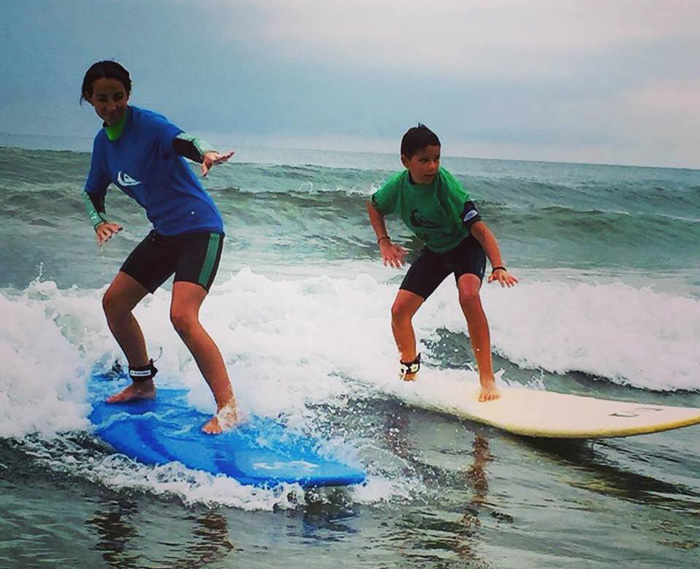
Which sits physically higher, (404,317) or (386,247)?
(386,247)

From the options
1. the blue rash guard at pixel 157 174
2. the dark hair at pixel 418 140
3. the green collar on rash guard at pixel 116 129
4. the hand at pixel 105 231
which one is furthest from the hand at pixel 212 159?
the dark hair at pixel 418 140

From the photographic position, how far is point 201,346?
7.29ft

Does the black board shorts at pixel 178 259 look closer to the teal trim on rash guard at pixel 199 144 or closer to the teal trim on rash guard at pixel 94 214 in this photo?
the teal trim on rash guard at pixel 94 214

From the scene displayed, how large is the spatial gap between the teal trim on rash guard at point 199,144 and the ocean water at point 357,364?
74 centimetres

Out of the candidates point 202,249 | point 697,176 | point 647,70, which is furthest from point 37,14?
point 697,176

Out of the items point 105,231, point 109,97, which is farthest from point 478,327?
point 109,97

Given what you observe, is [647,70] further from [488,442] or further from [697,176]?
[488,442]

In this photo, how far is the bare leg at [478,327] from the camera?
279cm

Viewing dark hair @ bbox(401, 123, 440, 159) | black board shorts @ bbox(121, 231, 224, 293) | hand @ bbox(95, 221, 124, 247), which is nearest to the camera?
black board shorts @ bbox(121, 231, 224, 293)

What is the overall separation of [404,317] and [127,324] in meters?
0.93

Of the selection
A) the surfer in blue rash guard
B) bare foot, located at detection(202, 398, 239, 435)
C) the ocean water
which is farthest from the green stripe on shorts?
the ocean water

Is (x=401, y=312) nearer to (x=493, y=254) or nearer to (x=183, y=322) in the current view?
(x=493, y=254)

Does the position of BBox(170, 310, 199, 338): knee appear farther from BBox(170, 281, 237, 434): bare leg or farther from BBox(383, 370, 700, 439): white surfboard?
BBox(383, 370, 700, 439): white surfboard

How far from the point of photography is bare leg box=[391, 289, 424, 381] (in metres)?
2.90
